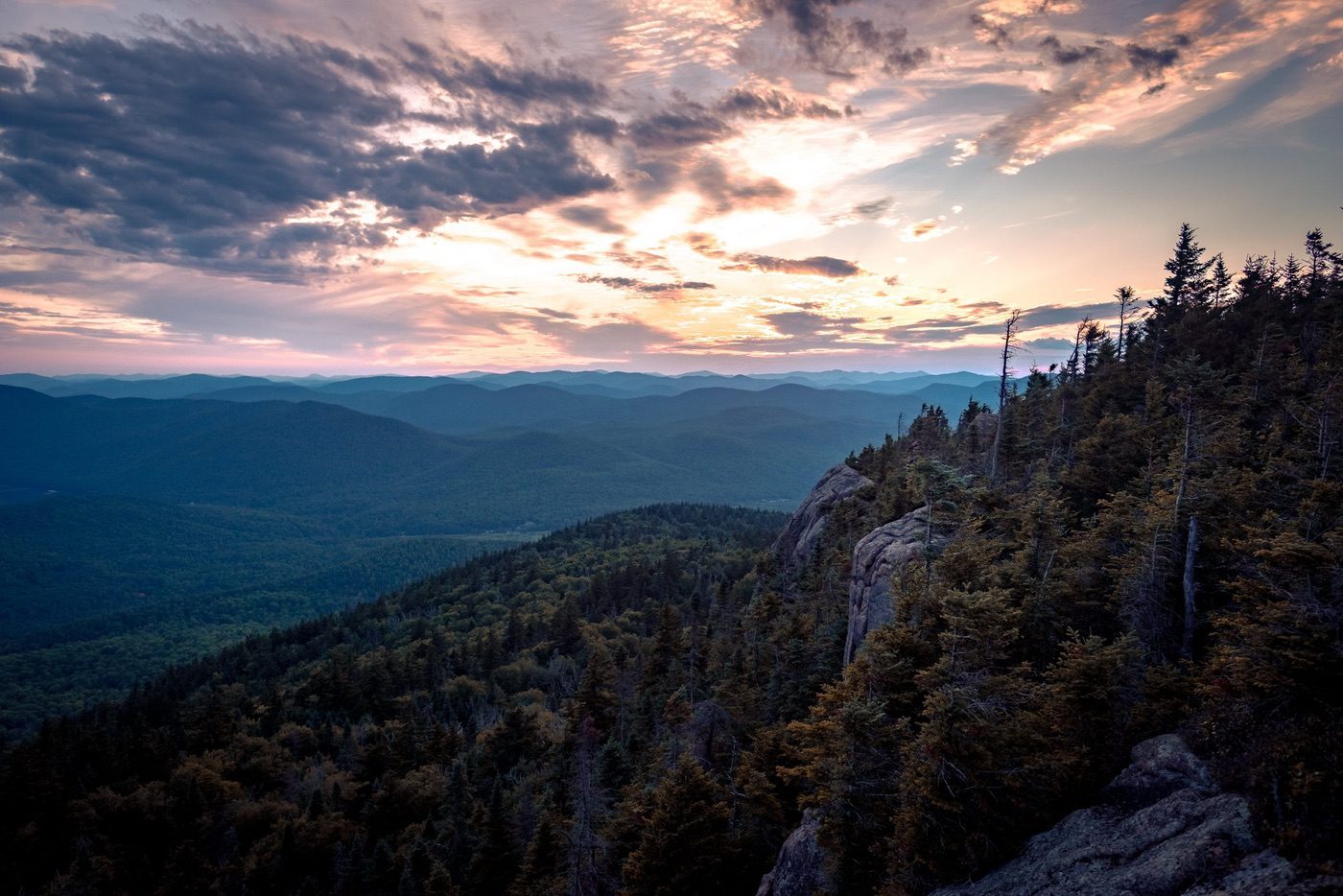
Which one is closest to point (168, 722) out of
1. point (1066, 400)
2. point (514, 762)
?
point (514, 762)

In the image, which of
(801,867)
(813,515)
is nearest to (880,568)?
(801,867)

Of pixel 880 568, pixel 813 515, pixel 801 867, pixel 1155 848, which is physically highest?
pixel 880 568

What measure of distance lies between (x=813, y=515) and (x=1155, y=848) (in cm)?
5945

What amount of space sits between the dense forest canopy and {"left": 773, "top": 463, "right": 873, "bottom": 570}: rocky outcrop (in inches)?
127

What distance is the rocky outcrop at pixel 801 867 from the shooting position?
2123 cm

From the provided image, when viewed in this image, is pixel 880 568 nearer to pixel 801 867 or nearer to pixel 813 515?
pixel 801 867

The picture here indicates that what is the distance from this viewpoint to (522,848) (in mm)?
42469

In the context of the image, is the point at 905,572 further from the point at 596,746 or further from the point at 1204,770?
the point at 596,746

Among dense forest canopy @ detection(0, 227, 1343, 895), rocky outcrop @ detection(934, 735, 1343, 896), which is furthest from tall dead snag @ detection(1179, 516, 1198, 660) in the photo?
rocky outcrop @ detection(934, 735, 1343, 896)

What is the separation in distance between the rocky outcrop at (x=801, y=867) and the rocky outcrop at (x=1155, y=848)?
581cm

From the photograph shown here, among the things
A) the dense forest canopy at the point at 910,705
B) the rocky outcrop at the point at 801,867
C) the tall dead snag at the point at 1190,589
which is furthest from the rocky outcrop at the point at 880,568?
the rocky outcrop at the point at 801,867

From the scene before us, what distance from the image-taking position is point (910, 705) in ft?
73.5

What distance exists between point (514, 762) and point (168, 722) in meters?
58.1

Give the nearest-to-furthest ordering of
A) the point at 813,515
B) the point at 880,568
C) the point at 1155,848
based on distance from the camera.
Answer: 1. the point at 1155,848
2. the point at 880,568
3. the point at 813,515
